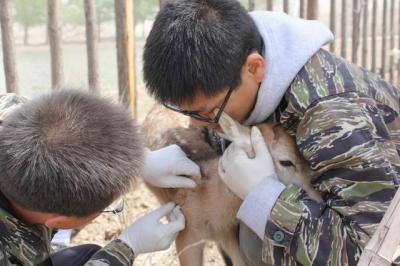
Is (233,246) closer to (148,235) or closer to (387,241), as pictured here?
(148,235)

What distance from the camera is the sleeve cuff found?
2.37m

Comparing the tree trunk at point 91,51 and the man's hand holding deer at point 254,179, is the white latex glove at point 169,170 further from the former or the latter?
the tree trunk at point 91,51

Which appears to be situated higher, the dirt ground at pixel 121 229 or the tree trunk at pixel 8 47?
the tree trunk at pixel 8 47

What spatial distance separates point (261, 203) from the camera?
7.80 ft

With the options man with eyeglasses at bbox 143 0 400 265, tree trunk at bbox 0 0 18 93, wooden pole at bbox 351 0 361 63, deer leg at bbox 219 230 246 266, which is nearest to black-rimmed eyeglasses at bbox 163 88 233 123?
man with eyeglasses at bbox 143 0 400 265

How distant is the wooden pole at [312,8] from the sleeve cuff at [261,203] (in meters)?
6.09

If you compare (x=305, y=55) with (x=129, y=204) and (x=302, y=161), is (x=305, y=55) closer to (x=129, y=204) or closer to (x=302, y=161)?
(x=302, y=161)

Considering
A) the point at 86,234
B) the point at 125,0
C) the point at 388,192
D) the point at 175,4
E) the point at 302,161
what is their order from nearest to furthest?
the point at 388,192
the point at 175,4
the point at 302,161
the point at 86,234
the point at 125,0

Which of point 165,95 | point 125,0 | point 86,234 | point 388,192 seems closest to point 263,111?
point 165,95

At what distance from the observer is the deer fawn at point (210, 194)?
108 inches

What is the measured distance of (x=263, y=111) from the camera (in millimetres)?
2582

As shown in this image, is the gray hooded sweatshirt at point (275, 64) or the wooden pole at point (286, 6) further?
the wooden pole at point (286, 6)

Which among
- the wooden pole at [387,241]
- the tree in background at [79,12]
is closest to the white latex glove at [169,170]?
the wooden pole at [387,241]

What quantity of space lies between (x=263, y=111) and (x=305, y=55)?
12.5 inches
